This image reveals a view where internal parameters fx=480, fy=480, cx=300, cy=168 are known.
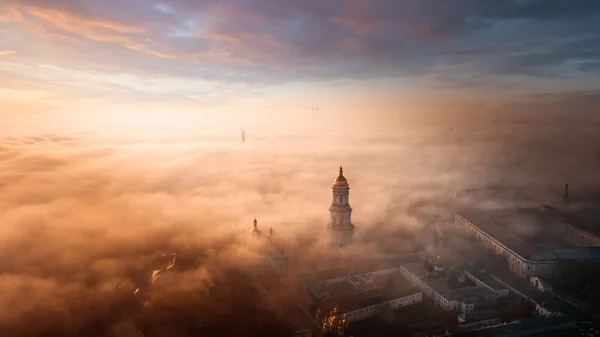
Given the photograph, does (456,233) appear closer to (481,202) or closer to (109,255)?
(481,202)

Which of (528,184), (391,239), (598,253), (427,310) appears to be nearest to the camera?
(427,310)

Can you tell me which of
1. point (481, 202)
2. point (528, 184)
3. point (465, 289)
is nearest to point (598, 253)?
point (465, 289)

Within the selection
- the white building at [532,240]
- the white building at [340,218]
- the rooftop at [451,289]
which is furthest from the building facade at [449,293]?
the white building at [532,240]

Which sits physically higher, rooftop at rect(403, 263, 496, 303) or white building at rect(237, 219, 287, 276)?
white building at rect(237, 219, 287, 276)

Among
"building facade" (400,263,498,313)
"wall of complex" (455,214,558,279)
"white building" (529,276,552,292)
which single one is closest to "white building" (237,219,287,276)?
"building facade" (400,263,498,313)

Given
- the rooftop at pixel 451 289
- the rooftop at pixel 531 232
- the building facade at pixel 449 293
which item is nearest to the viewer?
the building facade at pixel 449 293

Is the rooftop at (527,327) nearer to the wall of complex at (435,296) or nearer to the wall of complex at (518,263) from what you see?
the wall of complex at (435,296)

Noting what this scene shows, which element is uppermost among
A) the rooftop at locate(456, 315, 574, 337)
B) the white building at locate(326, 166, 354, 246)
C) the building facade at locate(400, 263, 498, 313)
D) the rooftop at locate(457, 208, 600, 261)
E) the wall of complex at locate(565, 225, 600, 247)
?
the white building at locate(326, 166, 354, 246)

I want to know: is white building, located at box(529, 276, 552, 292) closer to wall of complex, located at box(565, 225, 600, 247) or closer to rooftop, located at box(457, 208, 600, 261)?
rooftop, located at box(457, 208, 600, 261)

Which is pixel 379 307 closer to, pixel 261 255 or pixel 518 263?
pixel 261 255
